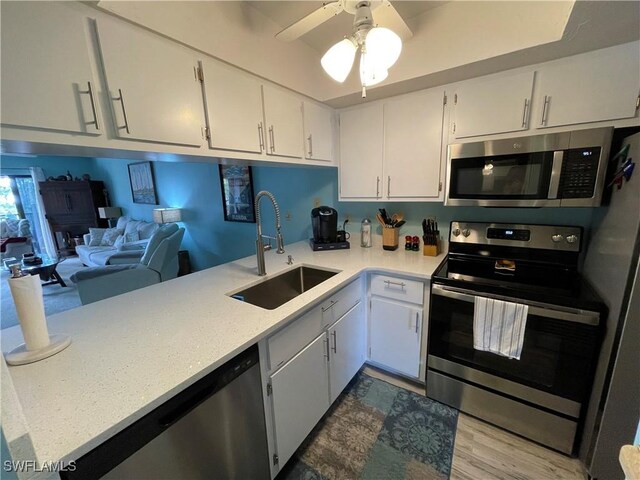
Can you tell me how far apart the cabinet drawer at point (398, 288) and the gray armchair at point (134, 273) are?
2.54 meters

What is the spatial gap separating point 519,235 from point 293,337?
1545 millimetres

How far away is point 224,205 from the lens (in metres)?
3.57

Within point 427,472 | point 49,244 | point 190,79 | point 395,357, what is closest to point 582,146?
point 395,357

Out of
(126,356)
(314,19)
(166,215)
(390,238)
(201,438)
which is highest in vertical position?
(314,19)

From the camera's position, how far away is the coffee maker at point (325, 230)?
2.17m

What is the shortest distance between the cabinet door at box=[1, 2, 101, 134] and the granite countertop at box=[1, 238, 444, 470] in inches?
30.5

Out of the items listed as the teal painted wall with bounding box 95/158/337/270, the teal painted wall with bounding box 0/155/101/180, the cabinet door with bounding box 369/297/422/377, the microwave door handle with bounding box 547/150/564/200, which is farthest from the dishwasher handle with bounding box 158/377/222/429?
the teal painted wall with bounding box 0/155/101/180

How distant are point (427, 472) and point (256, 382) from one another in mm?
1061

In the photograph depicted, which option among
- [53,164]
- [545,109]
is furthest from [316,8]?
[53,164]

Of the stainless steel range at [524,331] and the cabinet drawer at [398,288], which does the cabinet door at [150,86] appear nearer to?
the cabinet drawer at [398,288]

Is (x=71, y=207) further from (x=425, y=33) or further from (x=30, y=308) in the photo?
(x=425, y=33)

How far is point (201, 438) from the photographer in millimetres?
854

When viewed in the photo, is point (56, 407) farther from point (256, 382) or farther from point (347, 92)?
point (347, 92)

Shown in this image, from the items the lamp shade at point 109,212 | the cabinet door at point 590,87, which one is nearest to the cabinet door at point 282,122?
the cabinet door at point 590,87
